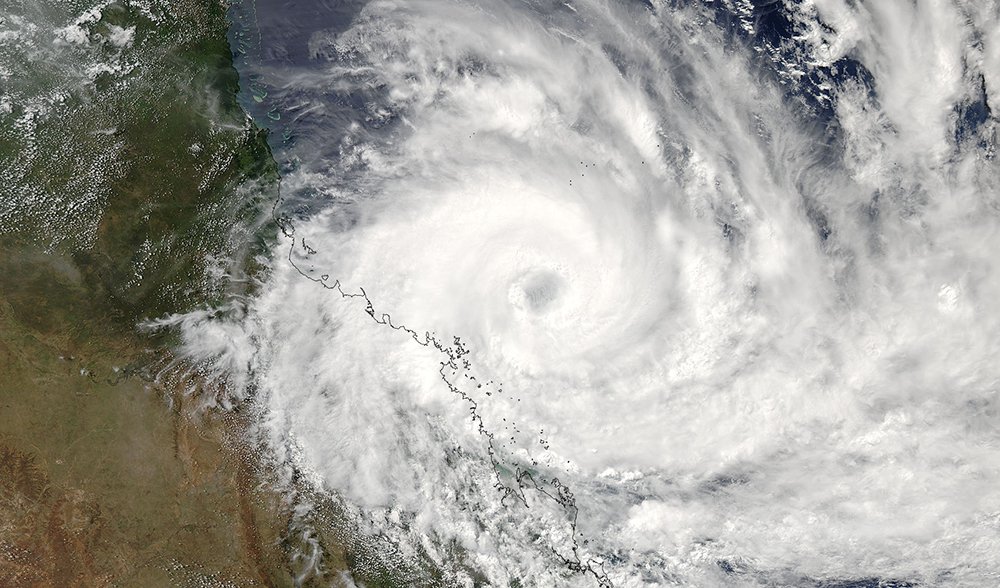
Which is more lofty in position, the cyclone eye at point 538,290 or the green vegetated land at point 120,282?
the cyclone eye at point 538,290

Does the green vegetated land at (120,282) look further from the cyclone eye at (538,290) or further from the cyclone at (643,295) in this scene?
the cyclone eye at (538,290)

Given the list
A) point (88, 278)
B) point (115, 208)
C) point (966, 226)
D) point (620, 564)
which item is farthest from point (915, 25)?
point (88, 278)

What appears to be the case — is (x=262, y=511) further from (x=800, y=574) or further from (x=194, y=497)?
(x=800, y=574)

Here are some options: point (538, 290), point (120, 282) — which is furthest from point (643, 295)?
point (120, 282)

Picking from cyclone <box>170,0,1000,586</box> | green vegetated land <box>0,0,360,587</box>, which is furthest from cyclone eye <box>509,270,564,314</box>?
green vegetated land <box>0,0,360,587</box>

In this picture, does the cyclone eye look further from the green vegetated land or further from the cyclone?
the green vegetated land

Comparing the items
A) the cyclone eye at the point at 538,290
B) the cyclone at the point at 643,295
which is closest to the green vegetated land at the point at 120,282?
the cyclone at the point at 643,295

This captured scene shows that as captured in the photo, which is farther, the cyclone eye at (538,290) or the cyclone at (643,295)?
the cyclone eye at (538,290)
